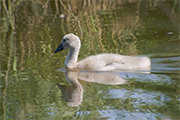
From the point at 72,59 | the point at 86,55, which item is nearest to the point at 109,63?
the point at 72,59

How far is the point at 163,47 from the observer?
7.49 meters

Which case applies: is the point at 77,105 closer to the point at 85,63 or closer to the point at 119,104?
the point at 119,104

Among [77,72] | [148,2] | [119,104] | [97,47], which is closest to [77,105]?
[119,104]

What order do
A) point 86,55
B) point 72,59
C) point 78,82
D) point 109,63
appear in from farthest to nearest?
point 86,55 → point 72,59 → point 109,63 → point 78,82

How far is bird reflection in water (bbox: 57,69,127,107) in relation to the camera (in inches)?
201

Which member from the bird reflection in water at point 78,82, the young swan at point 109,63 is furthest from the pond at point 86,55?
the young swan at point 109,63

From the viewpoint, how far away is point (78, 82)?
19.4 ft

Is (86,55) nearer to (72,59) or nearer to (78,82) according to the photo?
(72,59)

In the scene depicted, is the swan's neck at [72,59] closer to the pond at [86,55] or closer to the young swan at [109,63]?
the young swan at [109,63]

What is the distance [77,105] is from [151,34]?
4.15 m

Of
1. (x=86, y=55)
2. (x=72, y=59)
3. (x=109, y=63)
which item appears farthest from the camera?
(x=86, y=55)

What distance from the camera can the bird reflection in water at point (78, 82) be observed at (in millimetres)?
5094

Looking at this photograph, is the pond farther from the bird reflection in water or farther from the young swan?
the young swan

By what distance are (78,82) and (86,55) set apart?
1464mm
